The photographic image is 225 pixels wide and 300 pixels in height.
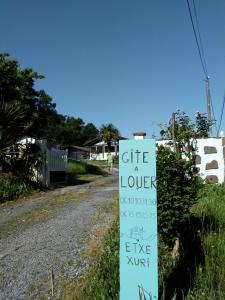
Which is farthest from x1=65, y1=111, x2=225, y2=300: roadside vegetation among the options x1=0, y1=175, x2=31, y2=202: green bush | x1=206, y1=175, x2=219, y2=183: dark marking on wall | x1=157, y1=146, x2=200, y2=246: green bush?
x1=0, y1=175, x2=31, y2=202: green bush

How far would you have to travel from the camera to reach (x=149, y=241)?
3516 millimetres

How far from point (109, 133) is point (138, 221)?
5764 cm

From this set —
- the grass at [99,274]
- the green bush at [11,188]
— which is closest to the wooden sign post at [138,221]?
the grass at [99,274]

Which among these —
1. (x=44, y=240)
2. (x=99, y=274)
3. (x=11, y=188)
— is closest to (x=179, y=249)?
(x=99, y=274)

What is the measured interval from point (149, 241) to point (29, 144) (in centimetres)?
1148

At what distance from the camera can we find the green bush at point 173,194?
5.43m

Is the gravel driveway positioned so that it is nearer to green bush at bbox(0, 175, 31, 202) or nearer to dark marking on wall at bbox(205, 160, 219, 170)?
green bush at bbox(0, 175, 31, 202)

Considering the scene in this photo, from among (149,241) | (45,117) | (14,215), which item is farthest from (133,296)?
(45,117)

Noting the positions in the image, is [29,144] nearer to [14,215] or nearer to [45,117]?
[45,117]

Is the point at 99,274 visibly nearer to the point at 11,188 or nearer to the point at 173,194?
the point at 173,194

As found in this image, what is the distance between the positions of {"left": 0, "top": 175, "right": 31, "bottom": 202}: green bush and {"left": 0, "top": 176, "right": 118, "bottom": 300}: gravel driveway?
0.61 meters

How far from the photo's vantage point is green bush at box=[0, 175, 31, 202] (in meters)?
12.4

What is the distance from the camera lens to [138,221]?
3541 mm

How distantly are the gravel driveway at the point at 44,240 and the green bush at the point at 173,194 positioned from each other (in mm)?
1197
